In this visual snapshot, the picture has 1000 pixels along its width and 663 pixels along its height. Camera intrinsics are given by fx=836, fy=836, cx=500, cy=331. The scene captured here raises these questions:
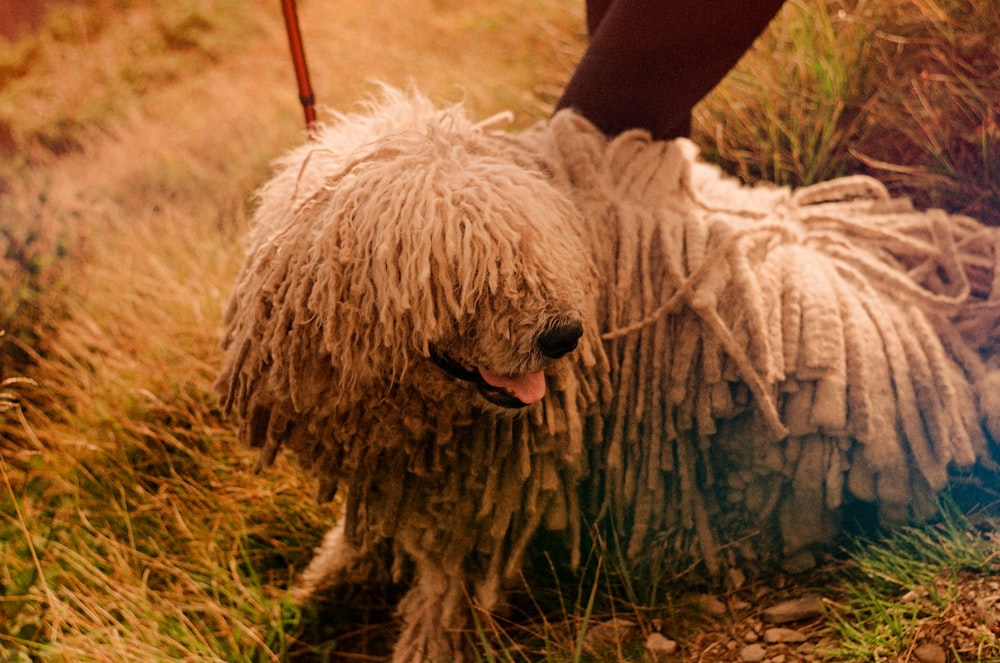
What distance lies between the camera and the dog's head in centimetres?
137

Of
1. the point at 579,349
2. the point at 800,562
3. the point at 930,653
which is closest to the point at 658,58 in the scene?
the point at 579,349

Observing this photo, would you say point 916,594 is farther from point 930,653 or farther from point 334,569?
point 334,569

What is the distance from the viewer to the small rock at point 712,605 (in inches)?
72.3

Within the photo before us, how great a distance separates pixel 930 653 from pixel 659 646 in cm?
52

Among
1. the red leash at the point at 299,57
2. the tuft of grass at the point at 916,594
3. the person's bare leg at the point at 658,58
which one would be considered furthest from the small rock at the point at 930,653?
the red leash at the point at 299,57

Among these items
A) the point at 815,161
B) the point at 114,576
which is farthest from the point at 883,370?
the point at 114,576

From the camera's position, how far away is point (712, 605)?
6.07 ft

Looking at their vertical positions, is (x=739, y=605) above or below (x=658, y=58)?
below

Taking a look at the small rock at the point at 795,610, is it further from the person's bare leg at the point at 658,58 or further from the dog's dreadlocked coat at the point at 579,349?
the person's bare leg at the point at 658,58

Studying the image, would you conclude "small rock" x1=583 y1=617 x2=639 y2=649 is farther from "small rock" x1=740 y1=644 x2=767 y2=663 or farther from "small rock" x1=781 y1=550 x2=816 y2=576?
"small rock" x1=781 y1=550 x2=816 y2=576

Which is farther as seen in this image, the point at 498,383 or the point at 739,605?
the point at 739,605

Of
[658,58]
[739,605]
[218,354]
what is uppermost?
[658,58]

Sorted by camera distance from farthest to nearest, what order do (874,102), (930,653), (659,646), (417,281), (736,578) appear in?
(874,102) → (736,578) → (659,646) → (930,653) → (417,281)

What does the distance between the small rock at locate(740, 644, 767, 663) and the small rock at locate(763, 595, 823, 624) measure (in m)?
0.09
